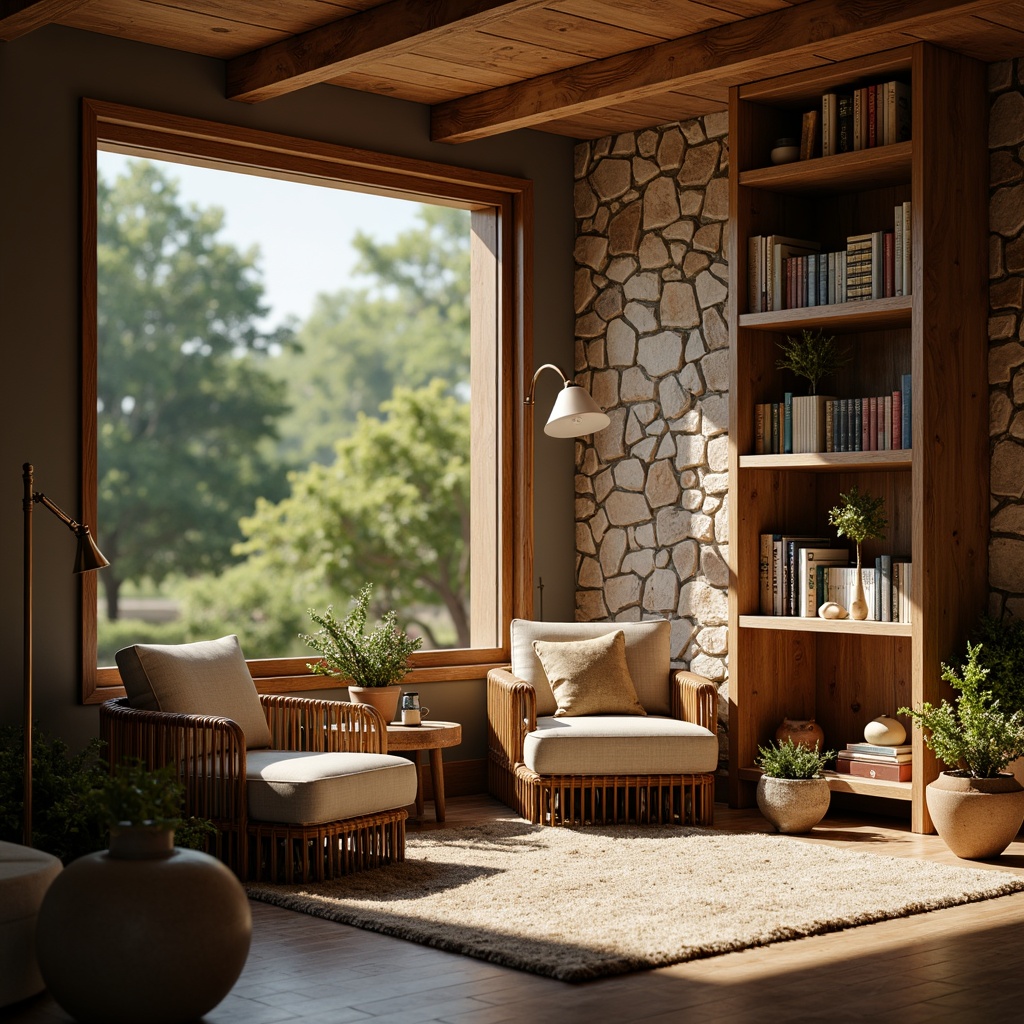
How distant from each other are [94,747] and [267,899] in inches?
33.9

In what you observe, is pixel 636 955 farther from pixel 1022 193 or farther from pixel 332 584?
pixel 332 584

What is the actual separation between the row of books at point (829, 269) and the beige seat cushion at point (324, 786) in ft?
8.68

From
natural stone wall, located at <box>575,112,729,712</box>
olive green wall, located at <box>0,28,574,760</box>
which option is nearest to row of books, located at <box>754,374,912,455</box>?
natural stone wall, located at <box>575,112,729,712</box>

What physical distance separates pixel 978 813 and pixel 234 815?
8.56ft

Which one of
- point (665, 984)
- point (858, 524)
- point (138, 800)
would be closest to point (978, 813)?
point (858, 524)

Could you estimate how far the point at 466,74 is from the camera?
623 cm

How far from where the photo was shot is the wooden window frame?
19.8 ft

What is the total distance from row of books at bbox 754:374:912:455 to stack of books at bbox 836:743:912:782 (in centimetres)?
123

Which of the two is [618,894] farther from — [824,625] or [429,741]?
[824,625]

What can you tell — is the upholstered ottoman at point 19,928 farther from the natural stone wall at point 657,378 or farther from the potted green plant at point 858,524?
the natural stone wall at point 657,378

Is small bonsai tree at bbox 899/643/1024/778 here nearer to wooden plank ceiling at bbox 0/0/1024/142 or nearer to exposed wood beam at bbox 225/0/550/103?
wooden plank ceiling at bbox 0/0/1024/142

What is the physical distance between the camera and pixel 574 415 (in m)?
6.12

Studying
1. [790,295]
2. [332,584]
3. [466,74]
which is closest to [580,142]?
[466,74]

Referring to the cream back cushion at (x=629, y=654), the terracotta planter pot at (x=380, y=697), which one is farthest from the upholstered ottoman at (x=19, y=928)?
the cream back cushion at (x=629, y=654)
